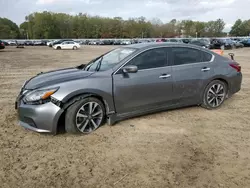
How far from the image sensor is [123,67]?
4.73 m

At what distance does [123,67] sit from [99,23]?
12315 cm

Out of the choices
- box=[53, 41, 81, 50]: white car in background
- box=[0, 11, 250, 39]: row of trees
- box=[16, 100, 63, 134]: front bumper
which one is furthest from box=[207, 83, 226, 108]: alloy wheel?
box=[0, 11, 250, 39]: row of trees

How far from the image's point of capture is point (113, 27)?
12081 cm

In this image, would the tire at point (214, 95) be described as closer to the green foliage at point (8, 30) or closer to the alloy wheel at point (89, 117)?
the alloy wheel at point (89, 117)

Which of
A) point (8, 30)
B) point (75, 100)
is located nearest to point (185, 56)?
point (75, 100)

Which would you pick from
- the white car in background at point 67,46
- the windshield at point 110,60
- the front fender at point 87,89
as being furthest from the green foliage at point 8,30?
the front fender at point 87,89

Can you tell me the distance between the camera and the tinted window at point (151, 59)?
490 cm

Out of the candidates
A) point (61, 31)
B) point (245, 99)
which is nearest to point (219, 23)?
point (61, 31)

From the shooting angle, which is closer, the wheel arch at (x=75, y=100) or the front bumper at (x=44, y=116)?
the front bumper at (x=44, y=116)

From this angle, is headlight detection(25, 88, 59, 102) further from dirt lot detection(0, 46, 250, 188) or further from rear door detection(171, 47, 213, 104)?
rear door detection(171, 47, 213, 104)

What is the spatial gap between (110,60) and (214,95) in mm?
2481

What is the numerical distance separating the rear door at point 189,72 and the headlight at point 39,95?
2.40 meters

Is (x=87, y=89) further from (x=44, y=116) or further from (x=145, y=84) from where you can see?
(x=145, y=84)

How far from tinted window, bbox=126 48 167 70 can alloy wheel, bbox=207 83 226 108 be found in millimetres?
1395
